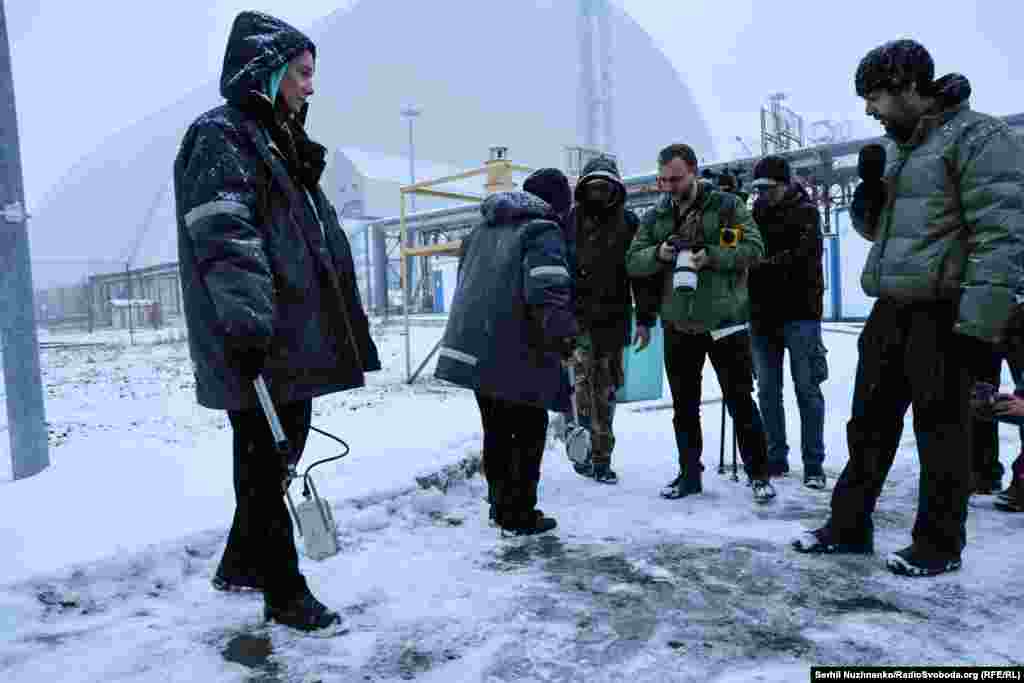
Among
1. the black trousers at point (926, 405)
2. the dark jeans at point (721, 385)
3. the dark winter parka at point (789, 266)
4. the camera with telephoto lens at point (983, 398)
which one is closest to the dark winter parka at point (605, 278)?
the dark jeans at point (721, 385)

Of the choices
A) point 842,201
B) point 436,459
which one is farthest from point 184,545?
point 842,201

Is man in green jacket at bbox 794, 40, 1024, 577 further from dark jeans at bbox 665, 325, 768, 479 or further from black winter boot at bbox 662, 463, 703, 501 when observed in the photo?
black winter boot at bbox 662, 463, 703, 501

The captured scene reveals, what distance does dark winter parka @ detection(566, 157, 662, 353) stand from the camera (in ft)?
13.4

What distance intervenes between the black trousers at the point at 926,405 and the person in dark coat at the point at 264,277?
2023mm

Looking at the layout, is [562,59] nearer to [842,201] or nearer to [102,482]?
[842,201]

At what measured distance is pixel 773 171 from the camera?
4.02 meters

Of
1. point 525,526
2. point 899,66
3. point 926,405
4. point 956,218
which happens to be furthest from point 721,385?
point 899,66

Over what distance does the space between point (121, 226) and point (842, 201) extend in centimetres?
5553

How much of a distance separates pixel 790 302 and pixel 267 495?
3.03 m

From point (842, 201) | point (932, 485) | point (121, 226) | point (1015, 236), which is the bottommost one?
point (932, 485)

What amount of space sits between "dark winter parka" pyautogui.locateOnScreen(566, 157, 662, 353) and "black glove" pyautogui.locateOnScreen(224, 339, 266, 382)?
2347 mm

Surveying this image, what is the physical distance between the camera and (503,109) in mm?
65875

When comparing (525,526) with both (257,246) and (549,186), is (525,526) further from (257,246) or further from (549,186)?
(257,246)

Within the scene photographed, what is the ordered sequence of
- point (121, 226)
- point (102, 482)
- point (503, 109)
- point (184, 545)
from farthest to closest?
point (503, 109) → point (121, 226) → point (102, 482) → point (184, 545)
